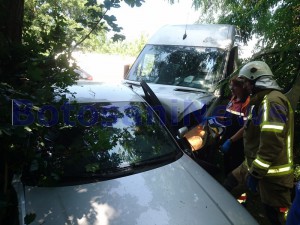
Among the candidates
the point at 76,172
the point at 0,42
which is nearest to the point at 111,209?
the point at 76,172

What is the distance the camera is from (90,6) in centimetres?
260

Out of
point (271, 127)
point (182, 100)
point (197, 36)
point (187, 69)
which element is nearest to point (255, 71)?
point (271, 127)

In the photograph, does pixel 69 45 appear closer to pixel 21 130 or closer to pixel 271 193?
pixel 21 130

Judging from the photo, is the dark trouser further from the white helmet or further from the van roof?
the van roof

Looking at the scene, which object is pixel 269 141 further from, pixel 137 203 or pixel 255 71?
pixel 137 203

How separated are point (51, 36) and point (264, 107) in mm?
1882

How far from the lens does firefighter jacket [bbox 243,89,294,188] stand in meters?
2.59

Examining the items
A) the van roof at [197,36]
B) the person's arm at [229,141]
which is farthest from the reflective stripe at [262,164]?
the van roof at [197,36]

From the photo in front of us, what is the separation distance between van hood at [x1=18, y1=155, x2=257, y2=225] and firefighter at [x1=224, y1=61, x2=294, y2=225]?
52cm

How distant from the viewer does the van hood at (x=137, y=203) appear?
205 centimetres

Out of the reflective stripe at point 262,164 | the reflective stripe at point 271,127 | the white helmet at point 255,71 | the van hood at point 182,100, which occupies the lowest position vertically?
the reflective stripe at point 262,164

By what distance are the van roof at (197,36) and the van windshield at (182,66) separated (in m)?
0.12

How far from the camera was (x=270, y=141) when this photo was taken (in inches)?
102

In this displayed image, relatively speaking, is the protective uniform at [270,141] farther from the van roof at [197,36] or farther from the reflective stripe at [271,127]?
the van roof at [197,36]
